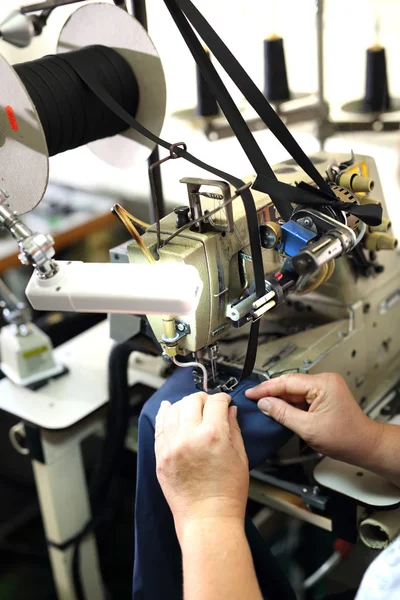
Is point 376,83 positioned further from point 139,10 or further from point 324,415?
point 324,415

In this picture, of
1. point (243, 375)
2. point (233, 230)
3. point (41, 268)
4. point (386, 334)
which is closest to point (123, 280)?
point (41, 268)

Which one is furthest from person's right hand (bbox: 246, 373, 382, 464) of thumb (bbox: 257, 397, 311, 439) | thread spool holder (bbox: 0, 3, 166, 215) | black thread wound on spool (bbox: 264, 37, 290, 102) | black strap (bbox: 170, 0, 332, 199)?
black thread wound on spool (bbox: 264, 37, 290, 102)

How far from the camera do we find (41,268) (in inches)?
31.2

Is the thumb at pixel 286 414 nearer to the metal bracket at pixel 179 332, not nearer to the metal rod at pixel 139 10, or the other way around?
the metal bracket at pixel 179 332

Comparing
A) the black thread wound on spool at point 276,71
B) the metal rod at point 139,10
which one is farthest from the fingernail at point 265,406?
the black thread wound on spool at point 276,71

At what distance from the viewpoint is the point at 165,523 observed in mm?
1052

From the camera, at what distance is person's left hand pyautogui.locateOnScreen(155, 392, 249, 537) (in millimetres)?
875

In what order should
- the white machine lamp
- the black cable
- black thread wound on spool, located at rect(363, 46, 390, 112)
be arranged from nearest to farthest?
the white machine lamp < the black cable < black thread wound on spool, located at rect(363, 46, 390, 112)

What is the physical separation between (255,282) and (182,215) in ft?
0.48

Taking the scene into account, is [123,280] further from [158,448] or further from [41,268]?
[158,448]

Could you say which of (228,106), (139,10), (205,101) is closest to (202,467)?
(228,106)

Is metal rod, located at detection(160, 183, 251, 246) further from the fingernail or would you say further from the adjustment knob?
the fingernail

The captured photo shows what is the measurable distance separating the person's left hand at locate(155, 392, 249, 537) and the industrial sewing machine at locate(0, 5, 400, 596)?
120mm

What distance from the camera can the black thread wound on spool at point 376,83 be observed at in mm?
1519
